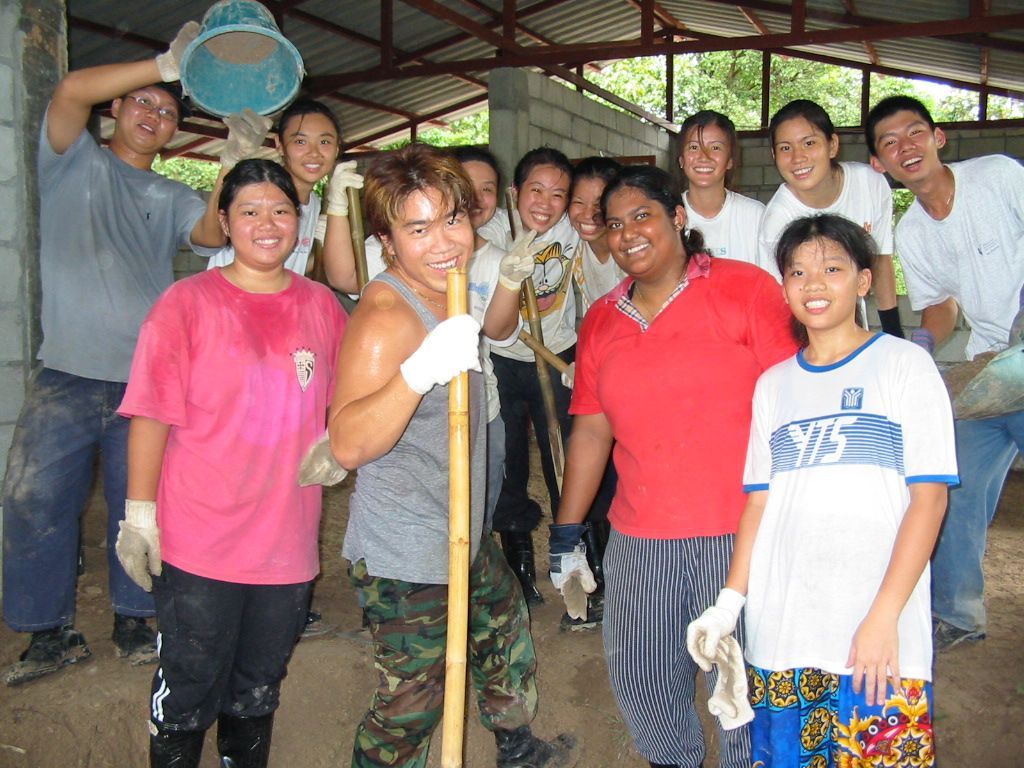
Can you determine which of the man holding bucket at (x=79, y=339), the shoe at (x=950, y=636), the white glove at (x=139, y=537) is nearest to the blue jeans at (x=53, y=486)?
the man holding bucket at (x=79, y=339)

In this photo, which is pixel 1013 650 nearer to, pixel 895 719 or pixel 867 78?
pixel 895 719

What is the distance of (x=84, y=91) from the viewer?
2.67m

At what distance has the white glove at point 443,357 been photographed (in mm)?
1601

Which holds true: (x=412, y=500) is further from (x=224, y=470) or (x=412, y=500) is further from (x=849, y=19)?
(x=849, y=19)

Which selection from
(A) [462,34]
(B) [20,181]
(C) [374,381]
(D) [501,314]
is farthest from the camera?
(A) [462,34]

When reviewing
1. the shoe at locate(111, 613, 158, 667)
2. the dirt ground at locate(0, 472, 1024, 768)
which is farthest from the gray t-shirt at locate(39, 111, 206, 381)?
the dirt ground at locate(0, 472, 1024, 768)

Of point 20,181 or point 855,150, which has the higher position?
point 855,150

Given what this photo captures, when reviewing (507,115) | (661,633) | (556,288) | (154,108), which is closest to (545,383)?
(556,288)

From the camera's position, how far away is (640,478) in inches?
84.4

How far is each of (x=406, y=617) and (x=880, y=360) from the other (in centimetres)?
113

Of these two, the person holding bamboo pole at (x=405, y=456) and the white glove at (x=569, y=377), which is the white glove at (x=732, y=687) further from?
the white glove at (x=569, y=377)

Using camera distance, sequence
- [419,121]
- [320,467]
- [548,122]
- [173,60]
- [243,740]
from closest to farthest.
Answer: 1. [320,467]
2. [243,740]
3. [173,60]
4. [548,122]
5. [419,121]

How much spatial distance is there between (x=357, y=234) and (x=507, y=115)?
450 centimetres

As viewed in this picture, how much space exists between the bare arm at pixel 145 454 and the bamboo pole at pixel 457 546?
2.59 feet
